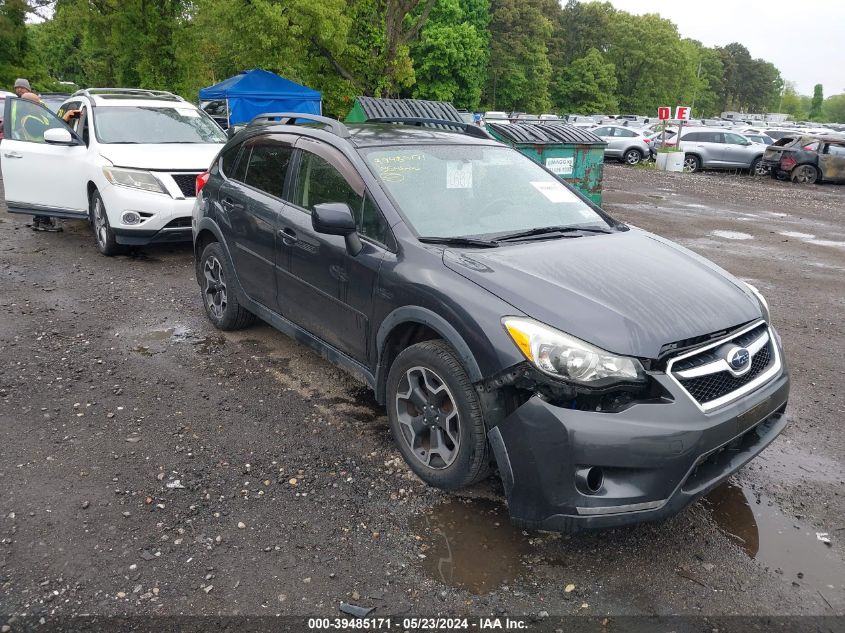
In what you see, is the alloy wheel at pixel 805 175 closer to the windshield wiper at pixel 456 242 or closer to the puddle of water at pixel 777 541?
the puddle of water at pixel 777 541

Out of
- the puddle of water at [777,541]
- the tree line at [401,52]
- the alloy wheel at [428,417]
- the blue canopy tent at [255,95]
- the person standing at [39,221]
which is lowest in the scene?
the puddle of water at [777,541]

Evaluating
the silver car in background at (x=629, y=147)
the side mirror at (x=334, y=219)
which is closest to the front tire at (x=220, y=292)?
the side mirror at (x=334, y=219)

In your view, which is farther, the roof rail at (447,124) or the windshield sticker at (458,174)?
the roof rail at (447,124)

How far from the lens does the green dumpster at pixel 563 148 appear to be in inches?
371

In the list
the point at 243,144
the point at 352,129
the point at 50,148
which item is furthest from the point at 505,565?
the point at 50,148

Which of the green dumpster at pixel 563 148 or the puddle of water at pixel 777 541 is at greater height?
the green dumpster at pixel 563 148

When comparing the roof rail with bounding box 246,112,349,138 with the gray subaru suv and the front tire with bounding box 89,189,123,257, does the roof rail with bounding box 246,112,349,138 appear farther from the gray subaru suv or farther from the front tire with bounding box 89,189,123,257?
the front tire with bounding box 89,189,123,257

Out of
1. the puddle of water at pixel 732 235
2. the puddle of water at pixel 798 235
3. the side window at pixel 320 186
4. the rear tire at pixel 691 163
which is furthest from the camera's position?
the rear tire at pixel 691 163

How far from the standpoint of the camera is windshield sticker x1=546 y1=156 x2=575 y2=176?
9.66 meters

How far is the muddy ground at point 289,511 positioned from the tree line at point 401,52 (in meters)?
18.8

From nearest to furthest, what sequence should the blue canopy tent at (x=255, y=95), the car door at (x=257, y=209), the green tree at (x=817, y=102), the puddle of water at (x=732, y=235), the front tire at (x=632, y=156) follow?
the car door at (x=257, y=209), the puddle of water at (x=732, y=235), the blue canopy tent at (x=255, y=95), the front tire at (x=632, y=156), the green tree at (x=817, y=102)

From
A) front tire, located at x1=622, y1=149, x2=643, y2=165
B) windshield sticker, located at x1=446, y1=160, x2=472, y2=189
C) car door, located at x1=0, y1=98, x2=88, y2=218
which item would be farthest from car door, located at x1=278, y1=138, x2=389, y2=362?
front tire, located at x1=622, y1=149, x2=643, y2=165

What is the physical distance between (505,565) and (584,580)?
332 mm

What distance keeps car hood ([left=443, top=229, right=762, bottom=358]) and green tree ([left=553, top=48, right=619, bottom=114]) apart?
73946 millimetres
